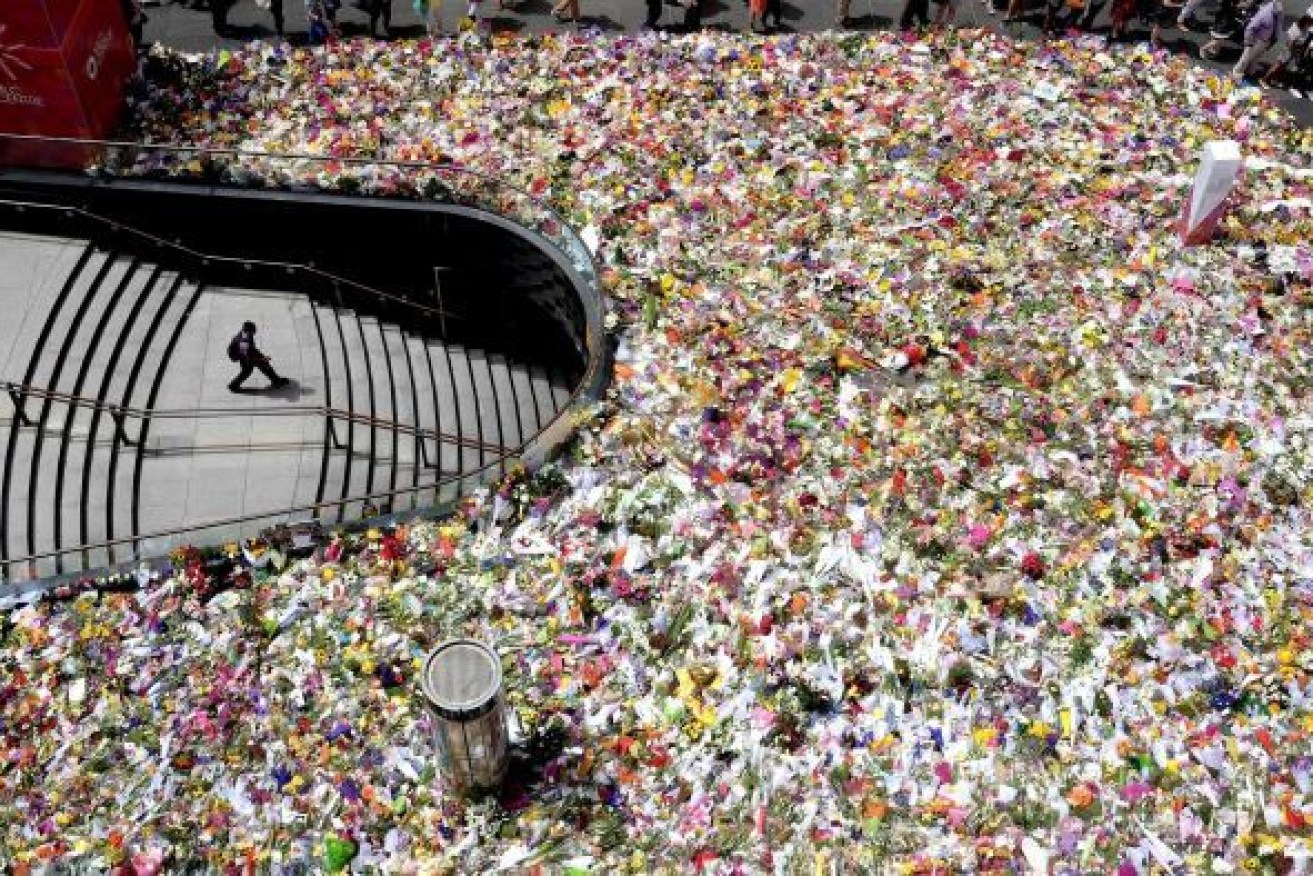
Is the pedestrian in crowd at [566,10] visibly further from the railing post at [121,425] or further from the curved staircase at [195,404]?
the railing post at [121,425]

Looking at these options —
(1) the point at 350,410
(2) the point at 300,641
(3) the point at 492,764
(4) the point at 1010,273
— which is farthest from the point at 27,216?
(4) the point at 1010,273

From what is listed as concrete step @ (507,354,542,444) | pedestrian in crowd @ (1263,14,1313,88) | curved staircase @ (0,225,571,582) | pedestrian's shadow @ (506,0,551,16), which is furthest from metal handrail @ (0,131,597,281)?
pedestrian in crowd @ (1263,14,1313,88)

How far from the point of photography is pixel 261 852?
823 cm

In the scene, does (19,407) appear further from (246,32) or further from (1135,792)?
(1135,792)

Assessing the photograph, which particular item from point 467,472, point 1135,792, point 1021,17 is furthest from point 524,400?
point 1021,17

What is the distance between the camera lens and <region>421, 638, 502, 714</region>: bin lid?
7.81 m

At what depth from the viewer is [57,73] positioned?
1335 centimetres

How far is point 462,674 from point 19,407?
7684 millimetres

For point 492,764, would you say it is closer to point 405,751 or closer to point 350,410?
point 405,751

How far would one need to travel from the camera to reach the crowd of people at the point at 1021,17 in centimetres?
1566

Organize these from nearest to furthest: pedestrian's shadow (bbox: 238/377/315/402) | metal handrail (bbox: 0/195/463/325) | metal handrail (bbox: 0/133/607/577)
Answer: metal handrail (bbox: 0/133/607/577) → pedestrian's shadow (bbox: 238/377/315/402) → metal handrail (bbox: 0/195/463/325)

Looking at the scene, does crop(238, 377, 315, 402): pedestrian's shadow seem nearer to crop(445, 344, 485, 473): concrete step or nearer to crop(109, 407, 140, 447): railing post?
crop(109, 407, 140, 447): railing post

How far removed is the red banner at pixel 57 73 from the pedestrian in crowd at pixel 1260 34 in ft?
48.6

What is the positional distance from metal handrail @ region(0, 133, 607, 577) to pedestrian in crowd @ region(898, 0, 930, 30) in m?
7.05
